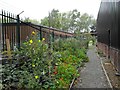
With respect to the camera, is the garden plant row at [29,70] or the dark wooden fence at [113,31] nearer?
the garden plant row at [29,70]

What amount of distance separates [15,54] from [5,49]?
0.33m

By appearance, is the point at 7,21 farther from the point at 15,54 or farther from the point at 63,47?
the point at 63,47

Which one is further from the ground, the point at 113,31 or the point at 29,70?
the point at 113,31

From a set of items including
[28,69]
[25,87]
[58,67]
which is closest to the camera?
[25,87]

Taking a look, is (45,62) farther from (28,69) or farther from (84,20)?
(84,20)

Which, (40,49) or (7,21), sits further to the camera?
(40,49)

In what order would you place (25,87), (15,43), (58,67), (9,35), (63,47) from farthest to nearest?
(63,47) → (58,67) → (15,43) → (9,35) → (25,87)

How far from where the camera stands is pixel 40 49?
277 inches

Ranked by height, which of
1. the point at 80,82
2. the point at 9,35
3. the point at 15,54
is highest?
the point at 9,35

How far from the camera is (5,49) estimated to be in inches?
257

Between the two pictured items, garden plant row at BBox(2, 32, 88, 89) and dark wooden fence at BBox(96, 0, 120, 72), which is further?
dark wooden fence at BBox(96, 0, 120, 72)

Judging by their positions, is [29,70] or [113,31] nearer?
[29,70]

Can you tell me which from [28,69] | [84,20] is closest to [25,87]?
[28,69]

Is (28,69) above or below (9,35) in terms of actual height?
below
